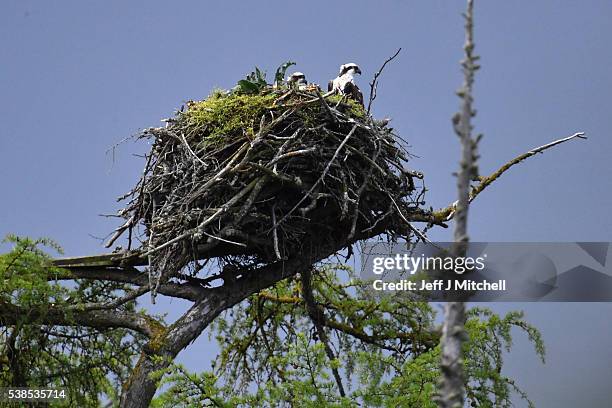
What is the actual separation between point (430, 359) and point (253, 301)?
9.42ft

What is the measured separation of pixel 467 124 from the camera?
1.75 m

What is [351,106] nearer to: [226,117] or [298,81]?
[298,81]

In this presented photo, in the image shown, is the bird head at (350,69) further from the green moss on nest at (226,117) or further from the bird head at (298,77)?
the green moss on nest at (226,117)

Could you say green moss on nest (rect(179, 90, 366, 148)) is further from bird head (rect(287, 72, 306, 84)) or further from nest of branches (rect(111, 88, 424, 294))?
bird head (rect(287, 72, 306, 84))

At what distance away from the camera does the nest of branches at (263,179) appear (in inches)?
265

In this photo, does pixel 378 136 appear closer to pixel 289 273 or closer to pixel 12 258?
pixel 289 273

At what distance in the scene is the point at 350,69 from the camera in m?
8.16

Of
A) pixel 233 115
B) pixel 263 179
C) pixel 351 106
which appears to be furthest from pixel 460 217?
pixel 351 106

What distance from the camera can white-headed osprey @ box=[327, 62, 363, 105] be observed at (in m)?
7.90

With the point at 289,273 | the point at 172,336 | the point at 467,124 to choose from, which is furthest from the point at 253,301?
the point at 467,124

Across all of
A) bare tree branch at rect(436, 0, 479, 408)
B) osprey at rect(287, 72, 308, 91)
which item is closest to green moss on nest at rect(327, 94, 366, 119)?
osprey at rect(287, 72, 308, 91)

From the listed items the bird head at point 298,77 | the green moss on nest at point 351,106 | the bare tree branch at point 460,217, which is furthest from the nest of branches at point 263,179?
the bare tree branch at point 460,217

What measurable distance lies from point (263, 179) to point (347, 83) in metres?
1.59

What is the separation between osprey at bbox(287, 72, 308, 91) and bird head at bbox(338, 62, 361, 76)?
0.42 m
